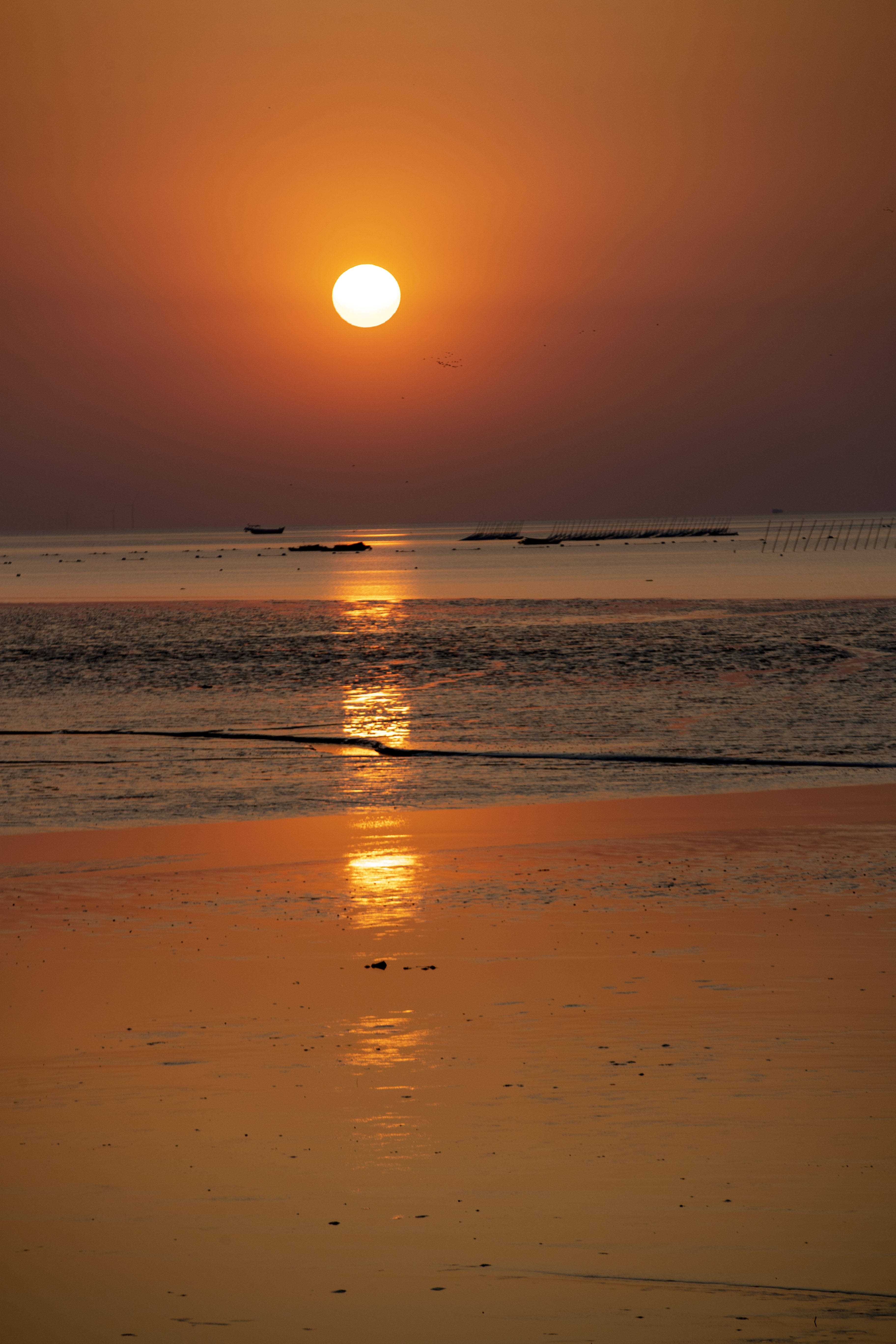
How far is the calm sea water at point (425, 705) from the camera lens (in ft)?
68.3

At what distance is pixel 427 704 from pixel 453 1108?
2573 cm

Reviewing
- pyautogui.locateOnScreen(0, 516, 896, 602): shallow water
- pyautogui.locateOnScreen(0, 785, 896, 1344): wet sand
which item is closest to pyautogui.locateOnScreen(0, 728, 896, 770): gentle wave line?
pyautogui.locateOnScreen(0, 785, 896, 1344): wet sand

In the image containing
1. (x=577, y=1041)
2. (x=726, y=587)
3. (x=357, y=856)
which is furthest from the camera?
(x=726, y=587)

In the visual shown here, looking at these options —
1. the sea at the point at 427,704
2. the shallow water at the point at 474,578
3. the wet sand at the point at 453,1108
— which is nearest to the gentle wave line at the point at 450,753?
the sea at the point at 427,704

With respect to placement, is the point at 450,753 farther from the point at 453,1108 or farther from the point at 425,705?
the point at 453,1108

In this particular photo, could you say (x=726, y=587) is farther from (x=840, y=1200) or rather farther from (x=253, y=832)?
(x=840, y=1200)

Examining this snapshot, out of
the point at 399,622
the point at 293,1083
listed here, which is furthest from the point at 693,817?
the point at 399,622

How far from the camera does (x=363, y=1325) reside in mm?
5609

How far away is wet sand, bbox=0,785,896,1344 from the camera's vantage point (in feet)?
19.1

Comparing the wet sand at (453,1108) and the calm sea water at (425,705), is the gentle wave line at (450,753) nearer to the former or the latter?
the calm sea water at (425,705)

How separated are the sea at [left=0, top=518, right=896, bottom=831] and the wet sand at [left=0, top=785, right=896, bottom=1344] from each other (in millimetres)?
6662

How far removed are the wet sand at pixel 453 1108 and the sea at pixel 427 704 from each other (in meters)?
6.66

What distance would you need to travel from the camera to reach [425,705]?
3303 centimetres

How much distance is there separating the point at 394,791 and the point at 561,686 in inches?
640
